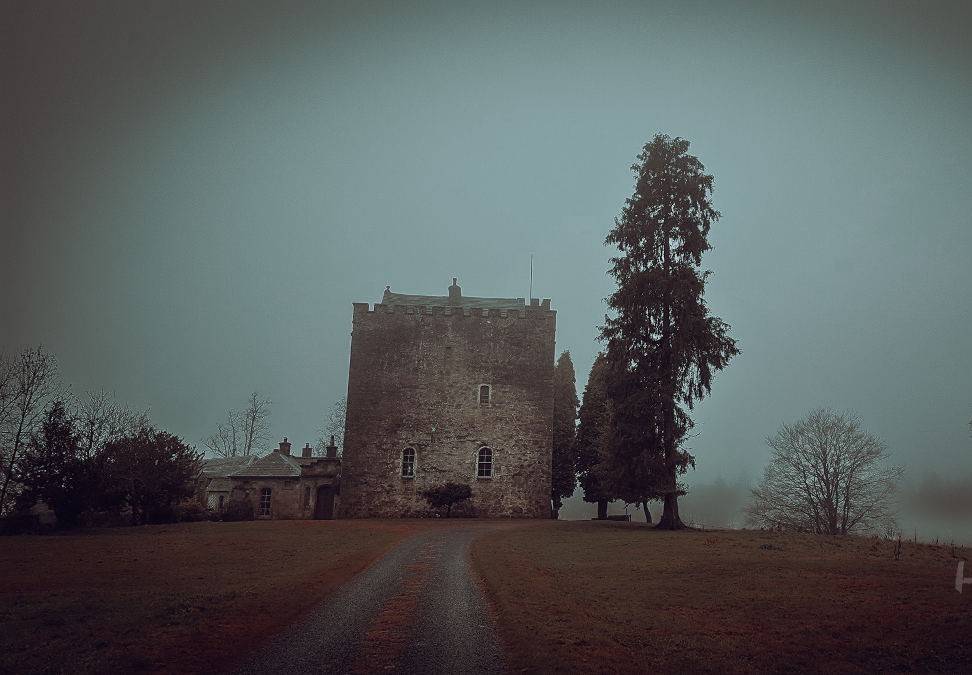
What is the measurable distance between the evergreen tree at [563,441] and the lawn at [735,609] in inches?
886

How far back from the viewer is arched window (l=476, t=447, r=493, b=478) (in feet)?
115

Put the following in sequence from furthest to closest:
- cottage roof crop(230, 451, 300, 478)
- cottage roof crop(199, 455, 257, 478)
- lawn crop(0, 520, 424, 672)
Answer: cottage roof crop(199, 455, 257, 478) → cottage roof crop(230, 451, 300, 478) → lawn crop(0, 520, 424, 672)

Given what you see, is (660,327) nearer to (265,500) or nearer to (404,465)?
(404,465)

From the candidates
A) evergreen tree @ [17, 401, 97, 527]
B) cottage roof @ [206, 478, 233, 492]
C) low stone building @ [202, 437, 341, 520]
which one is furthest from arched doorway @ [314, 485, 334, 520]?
evergreen tree @ [17, 401, 97, 527]

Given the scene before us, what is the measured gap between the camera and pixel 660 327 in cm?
2438

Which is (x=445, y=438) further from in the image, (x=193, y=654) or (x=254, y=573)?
(x=193, y=654)

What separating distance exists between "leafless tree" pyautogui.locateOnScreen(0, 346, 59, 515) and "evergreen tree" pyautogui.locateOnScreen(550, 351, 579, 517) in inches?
1051

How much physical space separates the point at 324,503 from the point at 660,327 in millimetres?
22552

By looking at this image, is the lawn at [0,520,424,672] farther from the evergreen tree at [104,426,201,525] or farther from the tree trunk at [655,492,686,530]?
the tree trunk at [655,492,686,530]

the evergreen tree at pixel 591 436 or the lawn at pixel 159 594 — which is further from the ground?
the evergreen tree at pixel 591 436

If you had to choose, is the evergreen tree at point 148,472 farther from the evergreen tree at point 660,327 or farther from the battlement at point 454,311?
the evergreen tree at point 660,327

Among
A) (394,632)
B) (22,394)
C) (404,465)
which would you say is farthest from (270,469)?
(394,632)

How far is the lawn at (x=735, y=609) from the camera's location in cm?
775

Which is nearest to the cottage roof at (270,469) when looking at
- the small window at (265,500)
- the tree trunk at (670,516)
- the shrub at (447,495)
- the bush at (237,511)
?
the small window at (265,500)
